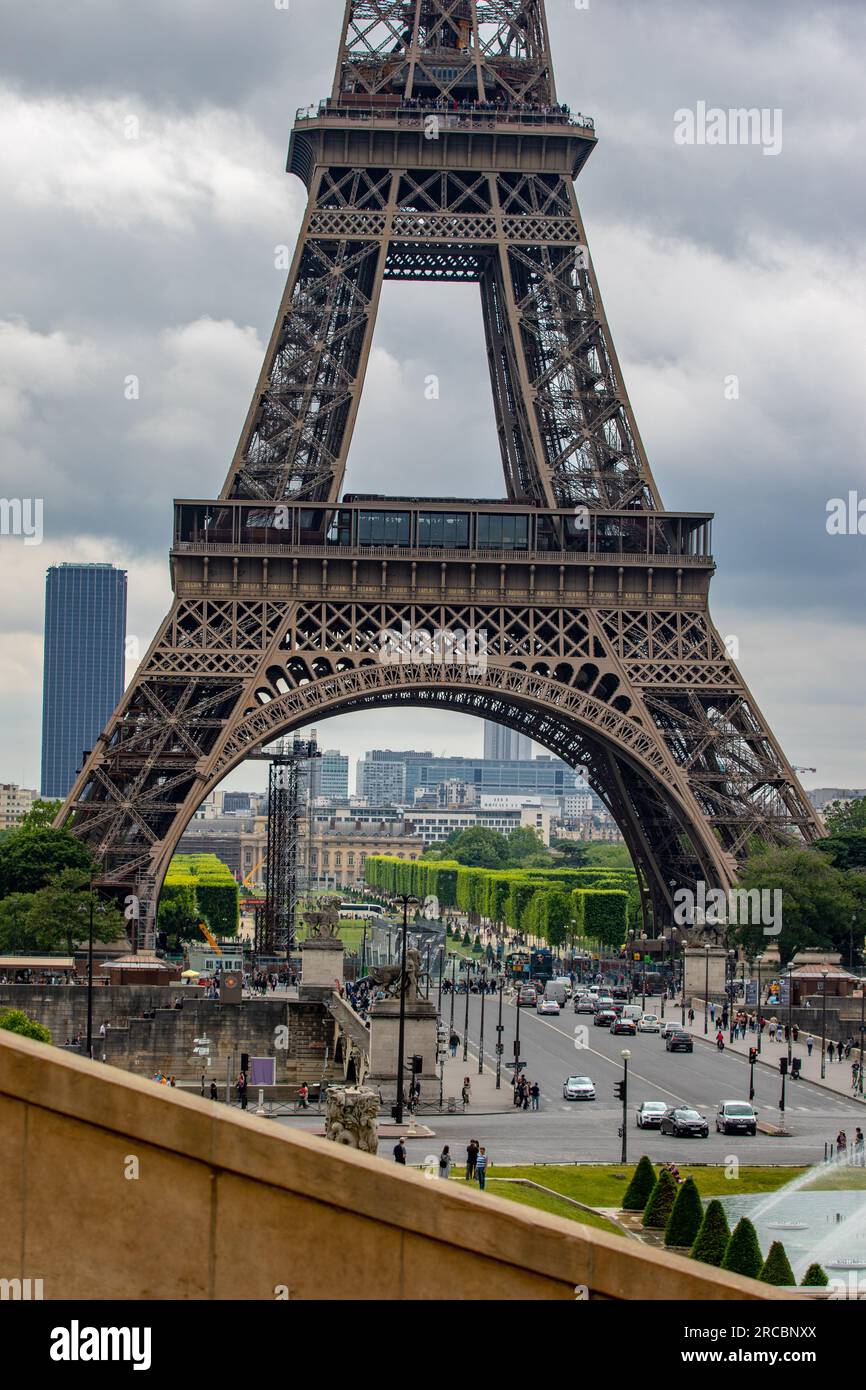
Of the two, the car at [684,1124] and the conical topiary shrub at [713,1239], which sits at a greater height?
the conical topiary shrub at [713,1239]

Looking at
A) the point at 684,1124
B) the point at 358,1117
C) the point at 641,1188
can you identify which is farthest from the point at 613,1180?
the point at 358,1117

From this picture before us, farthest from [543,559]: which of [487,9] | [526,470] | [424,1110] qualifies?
[424,1110]

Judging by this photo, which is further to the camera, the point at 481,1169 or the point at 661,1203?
the point at 481,1169

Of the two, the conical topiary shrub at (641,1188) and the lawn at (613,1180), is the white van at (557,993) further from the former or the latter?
the conical topiary shrub at (641,1188)

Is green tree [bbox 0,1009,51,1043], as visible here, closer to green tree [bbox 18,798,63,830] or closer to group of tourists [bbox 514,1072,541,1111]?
group of tourists [bbox 514,1072,541,1111]

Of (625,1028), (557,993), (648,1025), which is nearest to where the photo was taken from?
(625,1028)

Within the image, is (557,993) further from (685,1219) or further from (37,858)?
→ (685,1219)

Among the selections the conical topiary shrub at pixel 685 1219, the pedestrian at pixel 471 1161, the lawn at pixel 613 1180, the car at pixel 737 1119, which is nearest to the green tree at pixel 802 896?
the car at pixel 737 1119
